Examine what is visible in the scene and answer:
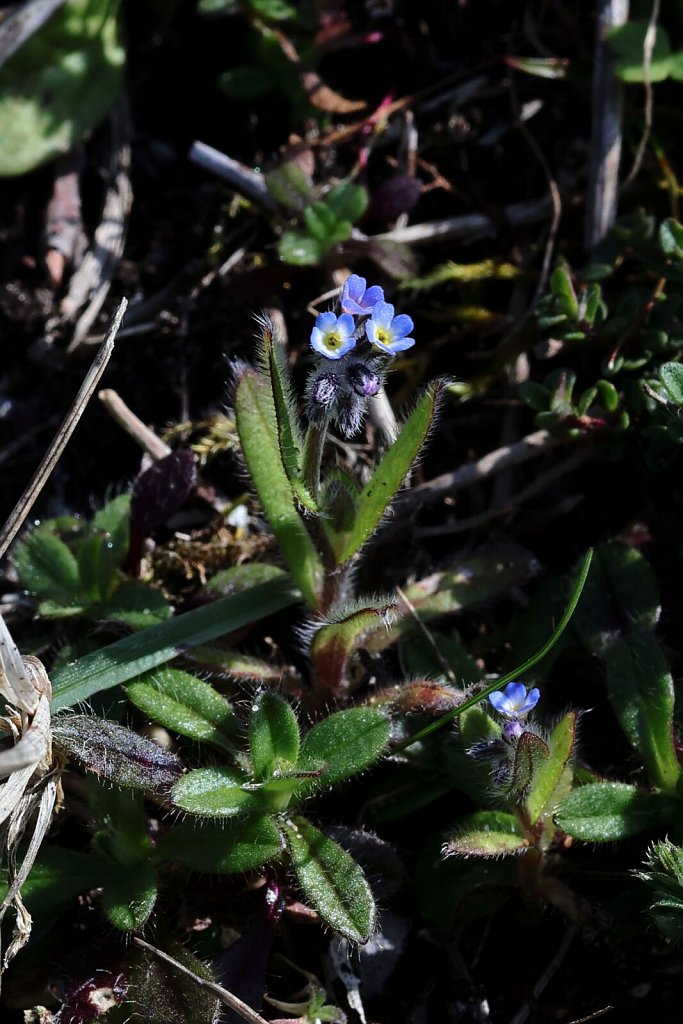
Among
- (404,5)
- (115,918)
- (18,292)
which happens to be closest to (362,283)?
(115,918)

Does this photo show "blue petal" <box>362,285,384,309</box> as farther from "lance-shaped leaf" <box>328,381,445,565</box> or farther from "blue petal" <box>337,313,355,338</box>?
"lance-shaped leaf" <box>328,381,445,565</box>

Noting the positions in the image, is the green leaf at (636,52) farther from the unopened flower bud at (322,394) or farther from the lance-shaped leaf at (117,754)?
the lance-shaped leaf at (117,754)

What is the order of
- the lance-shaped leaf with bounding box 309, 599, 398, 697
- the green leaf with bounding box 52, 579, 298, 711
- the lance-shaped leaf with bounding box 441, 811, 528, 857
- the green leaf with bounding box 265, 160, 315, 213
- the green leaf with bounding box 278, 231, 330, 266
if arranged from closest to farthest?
1. the lance-shaped leaf with bounding box 441, 811, 528, 857
2. the lance-shaped leaf with bounding box 309, 599, 398, 697
3. the green leaf with bounding box 52, 579, 298, 711
4. the green leaf with bounding box 278, 231, 330, 266
5. the green leaf with bounding box 265, 160, 315, 213

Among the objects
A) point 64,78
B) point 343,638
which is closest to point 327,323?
point 343,638

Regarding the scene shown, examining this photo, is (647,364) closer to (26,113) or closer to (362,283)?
(362,283)

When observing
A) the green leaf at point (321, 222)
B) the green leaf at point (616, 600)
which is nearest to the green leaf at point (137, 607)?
the green leaf at point (616, 600)

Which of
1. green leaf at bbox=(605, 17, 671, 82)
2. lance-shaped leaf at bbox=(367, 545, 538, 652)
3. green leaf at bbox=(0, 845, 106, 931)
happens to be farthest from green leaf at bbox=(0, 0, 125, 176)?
green leaf at bbox=(0, 845, 106, 931)

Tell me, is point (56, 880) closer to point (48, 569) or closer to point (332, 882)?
point (332, 882)

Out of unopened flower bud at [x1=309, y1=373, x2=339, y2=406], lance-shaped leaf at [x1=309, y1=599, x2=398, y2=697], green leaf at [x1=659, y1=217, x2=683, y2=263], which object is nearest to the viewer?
unopened flower bud at [x1=309, y1=373, x2=339, y2=406]
